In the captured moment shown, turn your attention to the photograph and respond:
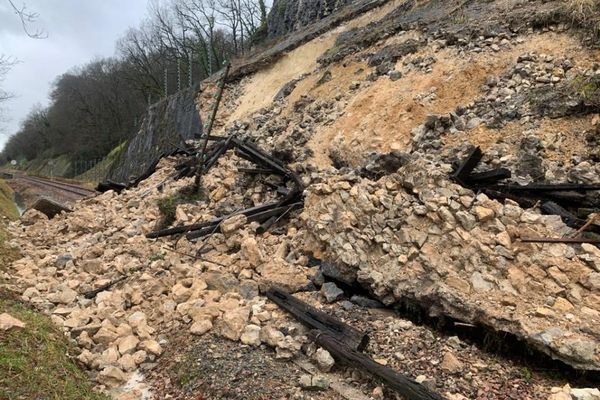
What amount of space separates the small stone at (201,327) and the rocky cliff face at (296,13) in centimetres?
1849

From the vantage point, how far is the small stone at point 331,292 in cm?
552

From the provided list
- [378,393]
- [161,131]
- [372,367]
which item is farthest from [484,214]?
[161,131]

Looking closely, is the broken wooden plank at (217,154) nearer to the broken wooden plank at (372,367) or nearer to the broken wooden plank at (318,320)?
the broken wooden plank at (318,320)

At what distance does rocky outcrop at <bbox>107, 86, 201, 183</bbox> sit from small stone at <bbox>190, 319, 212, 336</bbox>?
13.6 m

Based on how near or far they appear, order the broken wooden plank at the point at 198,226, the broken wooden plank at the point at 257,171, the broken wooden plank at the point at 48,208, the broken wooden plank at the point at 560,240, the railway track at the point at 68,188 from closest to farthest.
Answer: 1. the broken wooden plank at the point at 560,240
2. the broken wooden plank at the point at 198,226
3. the broken wooden plank at the point at 257,171
4. the broken wooden plank at the point at 48,208
5. the railway track at the point at 68,188

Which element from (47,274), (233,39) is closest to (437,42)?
(47,274)

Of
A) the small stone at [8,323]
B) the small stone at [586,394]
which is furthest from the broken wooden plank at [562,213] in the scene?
the small stone at [8,323]

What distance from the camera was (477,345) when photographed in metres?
4.49

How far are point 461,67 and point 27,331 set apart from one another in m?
9.07

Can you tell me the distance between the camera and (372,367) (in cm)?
411

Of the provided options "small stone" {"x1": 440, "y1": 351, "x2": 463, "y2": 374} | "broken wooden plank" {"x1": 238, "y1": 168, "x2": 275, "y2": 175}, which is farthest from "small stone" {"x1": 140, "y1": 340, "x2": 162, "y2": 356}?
"broken wooden plank" {"x1": 238, "y1": 168, "x2": 275, "y2": 175}

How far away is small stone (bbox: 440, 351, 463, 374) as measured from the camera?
4094mm

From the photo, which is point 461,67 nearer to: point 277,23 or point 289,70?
point 289,70

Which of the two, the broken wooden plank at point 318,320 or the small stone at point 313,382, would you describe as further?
the broken wooden plank at point 318,320
